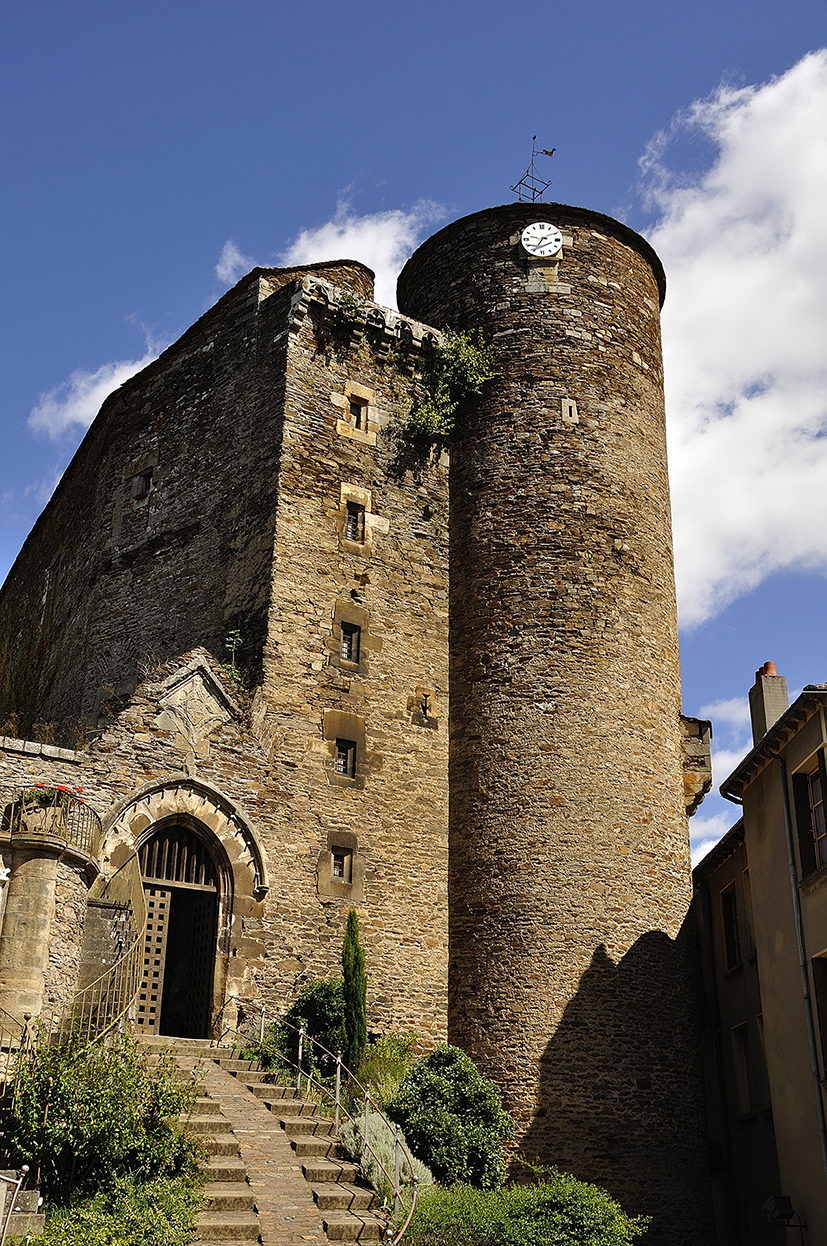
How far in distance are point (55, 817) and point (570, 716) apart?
841cm

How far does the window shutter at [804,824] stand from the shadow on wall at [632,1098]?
11.8ft

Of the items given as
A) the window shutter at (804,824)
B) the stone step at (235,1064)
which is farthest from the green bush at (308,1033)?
the window shutter at (804,824)

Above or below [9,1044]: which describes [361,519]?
above

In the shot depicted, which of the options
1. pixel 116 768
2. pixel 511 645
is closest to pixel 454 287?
pixel 511 645

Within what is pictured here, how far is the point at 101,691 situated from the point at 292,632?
4798mm

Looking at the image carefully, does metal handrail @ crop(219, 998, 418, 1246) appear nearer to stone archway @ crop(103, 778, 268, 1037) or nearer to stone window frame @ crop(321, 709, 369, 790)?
stone archway @ crop(103, 778, 268, 1037)

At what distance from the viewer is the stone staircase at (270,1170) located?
34.4ft

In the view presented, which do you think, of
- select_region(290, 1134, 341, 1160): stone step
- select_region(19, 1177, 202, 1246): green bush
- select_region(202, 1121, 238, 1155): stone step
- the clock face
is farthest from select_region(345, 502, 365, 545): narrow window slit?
select_region(19, 1177, 202, 1246): green bush

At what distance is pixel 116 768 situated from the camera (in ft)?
51.2

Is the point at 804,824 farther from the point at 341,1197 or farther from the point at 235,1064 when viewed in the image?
the point at 235,1064

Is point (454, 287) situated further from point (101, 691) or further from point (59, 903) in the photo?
point (59, 903)

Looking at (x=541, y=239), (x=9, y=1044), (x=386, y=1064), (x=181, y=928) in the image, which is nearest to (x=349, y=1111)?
(x=386, y=1064)

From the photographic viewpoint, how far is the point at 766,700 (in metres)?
18.2

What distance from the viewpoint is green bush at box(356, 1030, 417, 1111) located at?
1510 centimetres
